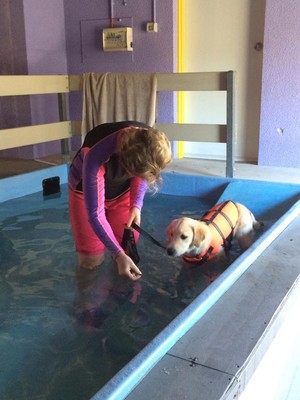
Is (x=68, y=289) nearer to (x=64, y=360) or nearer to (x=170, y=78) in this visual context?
(x=64, y=360)

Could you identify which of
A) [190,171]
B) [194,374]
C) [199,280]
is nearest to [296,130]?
[190,171]

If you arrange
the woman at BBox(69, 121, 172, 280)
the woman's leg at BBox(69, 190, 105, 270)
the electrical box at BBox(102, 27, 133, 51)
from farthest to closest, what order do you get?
the electrical box at BBox(102, 27, 133, 51)
the woman's leg at BBox(69, 190, 105, 270)
the woman at BBox(69, 121, 172, 280)

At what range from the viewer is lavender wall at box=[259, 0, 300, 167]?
4418mm

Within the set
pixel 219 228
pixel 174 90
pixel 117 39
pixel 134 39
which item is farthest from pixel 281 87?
pixel 219 228

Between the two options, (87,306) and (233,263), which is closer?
(233,263)

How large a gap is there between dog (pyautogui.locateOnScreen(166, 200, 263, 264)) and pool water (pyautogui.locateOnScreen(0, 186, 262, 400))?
0.11 metres

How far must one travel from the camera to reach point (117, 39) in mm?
5160

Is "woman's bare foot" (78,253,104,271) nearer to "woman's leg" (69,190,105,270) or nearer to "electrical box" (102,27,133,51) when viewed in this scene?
"woman's leg" (69,190,105,270)

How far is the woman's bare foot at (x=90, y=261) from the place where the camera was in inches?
99.0

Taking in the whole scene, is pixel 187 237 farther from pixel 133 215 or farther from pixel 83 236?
pixel 83 236

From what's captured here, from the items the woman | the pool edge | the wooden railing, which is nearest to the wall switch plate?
the wooden railing

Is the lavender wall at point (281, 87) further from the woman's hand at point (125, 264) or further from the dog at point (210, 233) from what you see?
the woman's hand at point (125, 264)

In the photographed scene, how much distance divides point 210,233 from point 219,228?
15cm

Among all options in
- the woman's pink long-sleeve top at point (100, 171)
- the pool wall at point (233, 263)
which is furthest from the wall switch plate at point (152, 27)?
the woman's pink long-sleeve top at point (100, 171)
